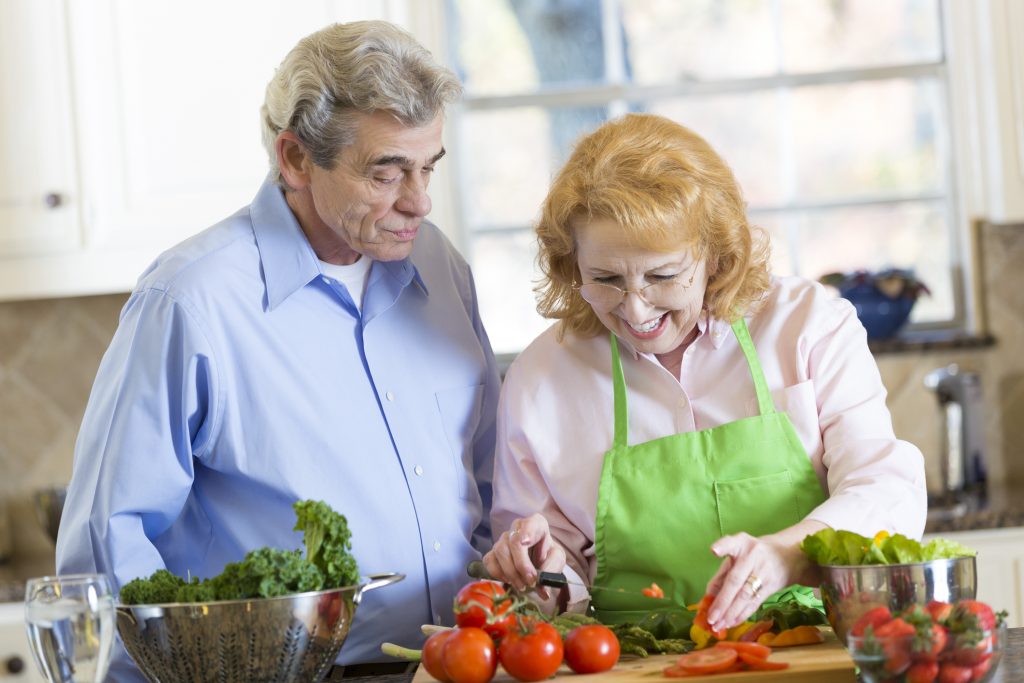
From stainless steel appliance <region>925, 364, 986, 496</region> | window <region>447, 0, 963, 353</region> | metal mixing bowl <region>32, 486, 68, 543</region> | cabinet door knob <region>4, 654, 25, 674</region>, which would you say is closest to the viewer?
cabinet door knob <region>4, 654, 25, 674</region>

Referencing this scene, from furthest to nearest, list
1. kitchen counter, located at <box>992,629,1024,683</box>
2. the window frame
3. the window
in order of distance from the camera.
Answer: the window < the window frame < kitchen counter, located at <box>992,629,1024,683</box>

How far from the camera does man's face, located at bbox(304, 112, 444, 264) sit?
5.57 feet

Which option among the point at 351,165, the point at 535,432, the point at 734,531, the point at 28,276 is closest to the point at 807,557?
the point at 734,531

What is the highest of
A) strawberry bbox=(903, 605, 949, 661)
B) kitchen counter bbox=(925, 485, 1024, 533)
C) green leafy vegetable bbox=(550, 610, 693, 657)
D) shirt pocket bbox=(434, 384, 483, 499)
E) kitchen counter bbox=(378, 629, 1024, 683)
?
shirt pocket bbox=(434, 384, 483, 499)

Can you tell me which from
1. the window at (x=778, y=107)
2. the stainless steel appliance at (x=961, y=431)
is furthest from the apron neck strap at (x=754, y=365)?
the window at (x=778, y=107)

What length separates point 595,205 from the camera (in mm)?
1637

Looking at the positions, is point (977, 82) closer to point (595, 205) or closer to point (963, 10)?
point (963, 10)

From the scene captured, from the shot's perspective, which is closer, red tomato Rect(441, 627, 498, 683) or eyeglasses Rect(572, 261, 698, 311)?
red tomato Rect(441, 627, 498, 683)

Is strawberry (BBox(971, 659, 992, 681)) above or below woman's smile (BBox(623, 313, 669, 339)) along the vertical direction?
below

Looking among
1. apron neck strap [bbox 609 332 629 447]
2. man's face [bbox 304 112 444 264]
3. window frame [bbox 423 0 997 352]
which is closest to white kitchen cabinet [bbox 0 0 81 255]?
window frame [bbox 423 0 997 352]

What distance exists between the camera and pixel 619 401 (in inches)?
69.3

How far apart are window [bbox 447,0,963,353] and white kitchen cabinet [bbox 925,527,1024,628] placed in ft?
2.55

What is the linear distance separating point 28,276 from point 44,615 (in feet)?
6.48

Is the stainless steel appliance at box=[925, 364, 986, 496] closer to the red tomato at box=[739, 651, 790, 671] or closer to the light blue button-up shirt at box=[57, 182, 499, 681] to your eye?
the light blue button-up shirt at box=[57, 182, 499, 681]
